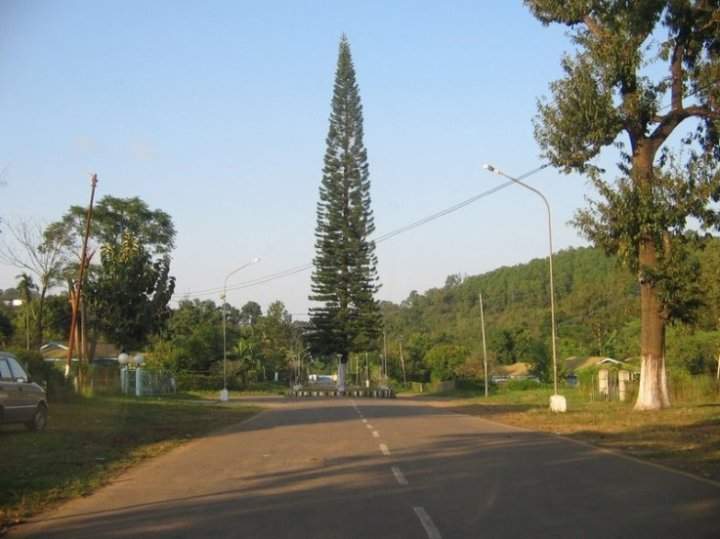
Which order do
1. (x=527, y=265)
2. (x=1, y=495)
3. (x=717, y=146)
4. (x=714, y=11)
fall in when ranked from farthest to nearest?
(x=527, y=265)
(x=717, y=146)
(x=714, y=11)
(x=1, y=495)

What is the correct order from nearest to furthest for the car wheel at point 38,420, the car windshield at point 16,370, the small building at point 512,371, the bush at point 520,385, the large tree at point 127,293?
the car windshield at point 16,370 → the car wheel at point 38,420 → the large tree at point 127,293 → the bush at point 520,385 → the small building at point 512,371

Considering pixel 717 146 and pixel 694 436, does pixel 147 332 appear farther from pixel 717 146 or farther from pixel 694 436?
pixel 694 436

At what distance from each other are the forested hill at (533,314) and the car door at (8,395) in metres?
42.2

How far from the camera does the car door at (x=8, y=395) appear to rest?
17672 millimetres

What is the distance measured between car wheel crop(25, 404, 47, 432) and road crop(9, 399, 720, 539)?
460cm

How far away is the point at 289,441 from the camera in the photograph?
18781 mm

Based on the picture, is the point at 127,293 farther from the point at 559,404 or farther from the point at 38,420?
the point at 38,420

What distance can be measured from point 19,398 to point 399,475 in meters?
9.89

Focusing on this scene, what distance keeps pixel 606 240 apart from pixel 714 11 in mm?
9438

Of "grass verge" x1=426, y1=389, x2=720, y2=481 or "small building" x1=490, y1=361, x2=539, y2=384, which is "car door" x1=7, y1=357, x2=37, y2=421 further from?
"small building" x1=490, y1=361, x2=539, y2=384

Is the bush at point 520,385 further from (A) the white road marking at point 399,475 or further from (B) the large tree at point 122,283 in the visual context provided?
(A) the white road marking at point 399,475

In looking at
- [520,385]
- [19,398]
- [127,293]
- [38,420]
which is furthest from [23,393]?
[520,385]

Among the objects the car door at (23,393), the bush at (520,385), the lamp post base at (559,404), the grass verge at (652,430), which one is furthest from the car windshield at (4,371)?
the bush at (520,385)

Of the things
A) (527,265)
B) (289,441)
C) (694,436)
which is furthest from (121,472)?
(527,265)
